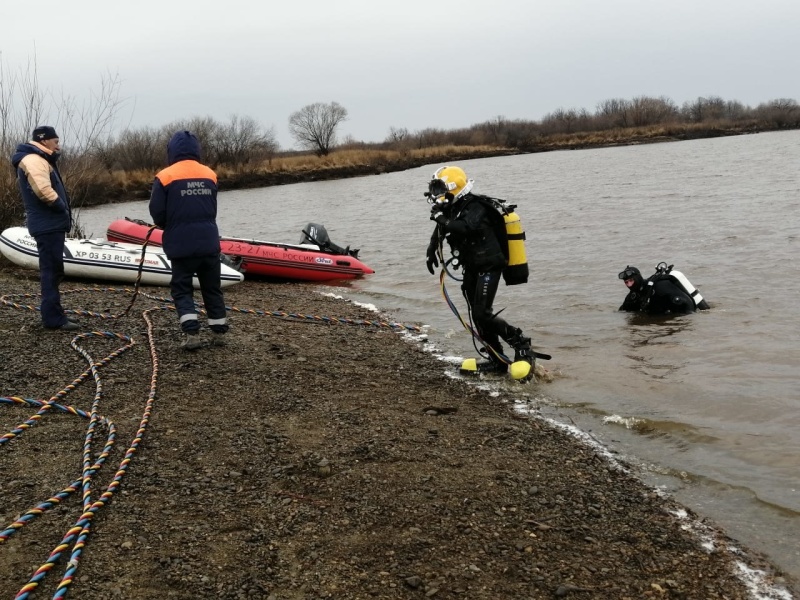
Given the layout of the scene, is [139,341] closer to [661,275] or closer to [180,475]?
[180,475]

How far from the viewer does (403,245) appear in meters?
18.3

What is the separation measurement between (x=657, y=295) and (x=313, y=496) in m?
7.01

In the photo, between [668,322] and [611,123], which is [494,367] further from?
[611,123]

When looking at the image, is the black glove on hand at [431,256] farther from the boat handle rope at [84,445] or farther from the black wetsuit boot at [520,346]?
the boat handle rope at [84,445]

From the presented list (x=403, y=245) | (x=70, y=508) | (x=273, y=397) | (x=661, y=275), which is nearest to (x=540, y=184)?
(x=403, y=245)

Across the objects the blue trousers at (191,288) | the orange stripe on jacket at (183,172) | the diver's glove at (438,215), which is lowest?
the blue trousers at (191,288)

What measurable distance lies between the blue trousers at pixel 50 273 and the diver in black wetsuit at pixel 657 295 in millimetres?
6852

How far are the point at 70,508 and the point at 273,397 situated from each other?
80.8 inches

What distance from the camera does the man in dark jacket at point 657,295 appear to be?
9.45m

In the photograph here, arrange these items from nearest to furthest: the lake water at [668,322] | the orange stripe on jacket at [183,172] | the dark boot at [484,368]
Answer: the lake water at [668,322], the orange stripe on jacket at [183,172], the dark boot at [484,368]

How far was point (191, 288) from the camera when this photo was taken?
260 inches

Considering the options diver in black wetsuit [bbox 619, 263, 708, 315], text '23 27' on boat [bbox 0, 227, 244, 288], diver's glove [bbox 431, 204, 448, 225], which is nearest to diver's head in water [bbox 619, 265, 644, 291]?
diver in black wetsuit [bbox 619, 263, 708, 315]

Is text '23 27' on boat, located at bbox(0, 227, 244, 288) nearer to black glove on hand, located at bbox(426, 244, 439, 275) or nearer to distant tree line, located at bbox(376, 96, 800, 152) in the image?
black glove on hand, located at bbox(426, 244, 439, 275)

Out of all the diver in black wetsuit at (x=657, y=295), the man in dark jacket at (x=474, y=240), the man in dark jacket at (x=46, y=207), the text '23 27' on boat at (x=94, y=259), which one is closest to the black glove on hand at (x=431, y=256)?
the man in dark jacket at (x=474, y=240)
